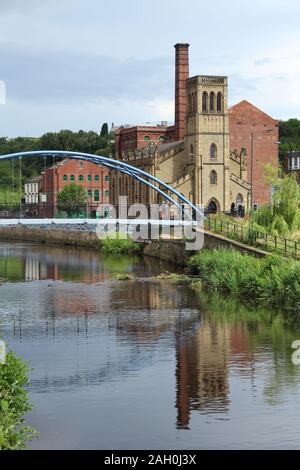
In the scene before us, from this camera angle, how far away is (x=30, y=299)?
142ft

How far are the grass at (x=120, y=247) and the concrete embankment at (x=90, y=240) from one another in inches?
46.5

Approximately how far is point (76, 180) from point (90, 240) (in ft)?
101

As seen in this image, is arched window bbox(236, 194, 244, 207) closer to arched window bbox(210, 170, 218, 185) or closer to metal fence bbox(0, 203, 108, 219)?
arched window bbox(210, 170, 218, 185)

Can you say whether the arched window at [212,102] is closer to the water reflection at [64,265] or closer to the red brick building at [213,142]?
the red brick building at [213,142]

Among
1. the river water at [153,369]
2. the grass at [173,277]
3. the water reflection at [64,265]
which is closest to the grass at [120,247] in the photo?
the water reflection at [64,265]

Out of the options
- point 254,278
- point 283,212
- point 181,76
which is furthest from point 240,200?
point 254,278

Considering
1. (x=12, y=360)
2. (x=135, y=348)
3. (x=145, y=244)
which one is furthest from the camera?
(x=145, y=244)

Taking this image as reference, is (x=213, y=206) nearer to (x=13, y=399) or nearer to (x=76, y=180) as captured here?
(x=76, y=180)

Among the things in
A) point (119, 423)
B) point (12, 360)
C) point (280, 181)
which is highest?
point (280, 181)

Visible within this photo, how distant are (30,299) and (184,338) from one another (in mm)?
12970

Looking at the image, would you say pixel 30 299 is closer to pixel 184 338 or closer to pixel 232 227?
pixel 184 338

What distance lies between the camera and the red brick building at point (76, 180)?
362 feet

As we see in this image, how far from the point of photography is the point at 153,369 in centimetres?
2716
